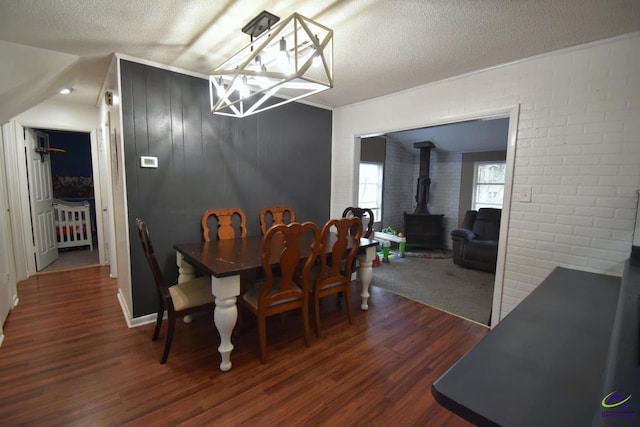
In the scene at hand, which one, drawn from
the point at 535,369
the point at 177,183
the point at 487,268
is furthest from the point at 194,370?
the point at 487,268

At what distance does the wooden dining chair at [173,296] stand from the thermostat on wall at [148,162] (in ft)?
2.03

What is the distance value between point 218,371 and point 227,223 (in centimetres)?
142

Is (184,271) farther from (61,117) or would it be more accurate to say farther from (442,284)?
(442,284)

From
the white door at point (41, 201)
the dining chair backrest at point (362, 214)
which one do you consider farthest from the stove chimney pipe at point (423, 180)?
the white door at point (41, 201)

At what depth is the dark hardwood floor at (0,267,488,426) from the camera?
5.06 feet

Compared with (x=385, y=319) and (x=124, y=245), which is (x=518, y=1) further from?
(x=124, y=245)

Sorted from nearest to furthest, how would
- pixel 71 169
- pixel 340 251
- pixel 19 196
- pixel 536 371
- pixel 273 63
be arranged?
pixel 536 371 < pixel 273 63 < pixel 340 251 < pixel 19 196 < pixel 71 169

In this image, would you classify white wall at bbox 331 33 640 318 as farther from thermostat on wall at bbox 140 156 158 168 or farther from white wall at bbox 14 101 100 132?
white wall at bbox 14 101 100 132

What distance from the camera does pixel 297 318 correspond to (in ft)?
8.81

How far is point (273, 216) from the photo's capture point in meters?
3.28

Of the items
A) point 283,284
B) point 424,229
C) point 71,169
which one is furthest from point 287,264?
point 71,169

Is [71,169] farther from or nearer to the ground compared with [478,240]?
farther from the ground

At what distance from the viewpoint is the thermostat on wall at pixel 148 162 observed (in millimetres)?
2416

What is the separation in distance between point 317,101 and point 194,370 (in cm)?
312
